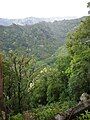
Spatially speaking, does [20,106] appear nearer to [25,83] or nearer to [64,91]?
[25,83]

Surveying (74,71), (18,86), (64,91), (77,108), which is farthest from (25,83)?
(77,108)

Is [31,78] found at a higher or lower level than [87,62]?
lower

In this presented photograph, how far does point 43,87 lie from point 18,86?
11.0 m

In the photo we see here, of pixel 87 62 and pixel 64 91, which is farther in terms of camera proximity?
pixel 64 91

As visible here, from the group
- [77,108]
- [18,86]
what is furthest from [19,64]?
[77,108]

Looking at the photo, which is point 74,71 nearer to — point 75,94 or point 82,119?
point 75,94

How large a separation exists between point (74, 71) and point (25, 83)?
25.8 feet

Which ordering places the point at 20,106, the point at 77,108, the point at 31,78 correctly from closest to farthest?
the point at 77,108 < the point at 20,106 < the point at 31,78

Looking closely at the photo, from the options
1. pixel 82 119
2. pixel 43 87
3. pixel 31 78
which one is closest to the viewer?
pixel 82 119

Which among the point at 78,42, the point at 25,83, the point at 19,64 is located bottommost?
the point at 25,83

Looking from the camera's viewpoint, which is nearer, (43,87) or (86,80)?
(86,80)

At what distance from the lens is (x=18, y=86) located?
Result: 36.4m

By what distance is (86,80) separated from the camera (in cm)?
2970

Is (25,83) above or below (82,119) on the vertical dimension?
below
